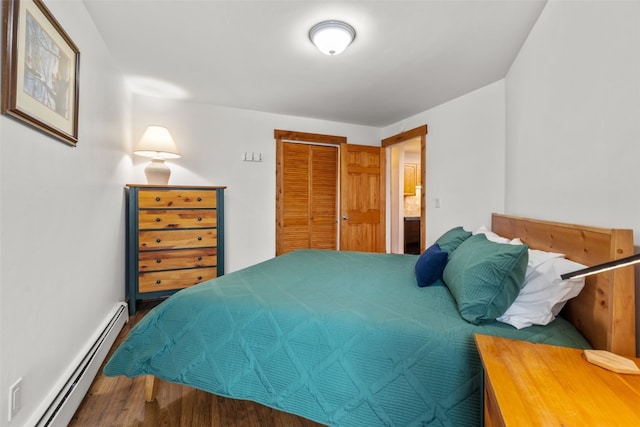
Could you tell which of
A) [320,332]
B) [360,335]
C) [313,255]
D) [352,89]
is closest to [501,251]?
[360,335]

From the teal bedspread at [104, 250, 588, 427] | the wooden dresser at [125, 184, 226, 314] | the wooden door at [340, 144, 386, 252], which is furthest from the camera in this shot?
the wooden door at [340, 144, 386, 252]

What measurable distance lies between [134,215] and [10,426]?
1997 mm

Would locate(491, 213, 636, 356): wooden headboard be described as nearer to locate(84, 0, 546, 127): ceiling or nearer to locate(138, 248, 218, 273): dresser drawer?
locate(84, 0, 546, 127): ceiling

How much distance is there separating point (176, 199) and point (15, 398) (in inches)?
80.8

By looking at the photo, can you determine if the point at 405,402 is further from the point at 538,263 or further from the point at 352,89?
the point at 352,89

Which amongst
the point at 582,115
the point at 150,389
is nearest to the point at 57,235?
the point at 150,389

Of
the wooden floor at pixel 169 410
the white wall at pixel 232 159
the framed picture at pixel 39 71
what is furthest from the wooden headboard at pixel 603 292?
the white wall at pixel 232 159

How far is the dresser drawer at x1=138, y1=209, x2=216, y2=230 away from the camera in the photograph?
2.81 m

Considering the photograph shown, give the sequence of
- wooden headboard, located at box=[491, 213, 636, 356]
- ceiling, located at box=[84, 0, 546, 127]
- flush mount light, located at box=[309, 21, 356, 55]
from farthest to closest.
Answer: flush mount light, located at box=[309, 21, 356, 55] → ceiling, located at box=[84, 0, 546, 127] → wooden headboard, located at box=[491, 213, 636, 356]

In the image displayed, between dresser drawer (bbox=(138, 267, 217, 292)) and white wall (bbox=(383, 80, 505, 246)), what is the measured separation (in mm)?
2735

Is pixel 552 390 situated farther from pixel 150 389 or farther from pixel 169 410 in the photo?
pixel 150 389

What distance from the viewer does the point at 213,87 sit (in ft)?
9.93

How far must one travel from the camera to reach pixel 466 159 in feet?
10.2

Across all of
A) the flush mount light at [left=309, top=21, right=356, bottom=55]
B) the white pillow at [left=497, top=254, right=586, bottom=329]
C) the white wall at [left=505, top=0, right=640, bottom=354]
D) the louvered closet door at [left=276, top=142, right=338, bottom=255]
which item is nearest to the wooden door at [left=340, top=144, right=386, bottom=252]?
the louvered closet door at [left=276, top=142, right=338, bottom=255]
